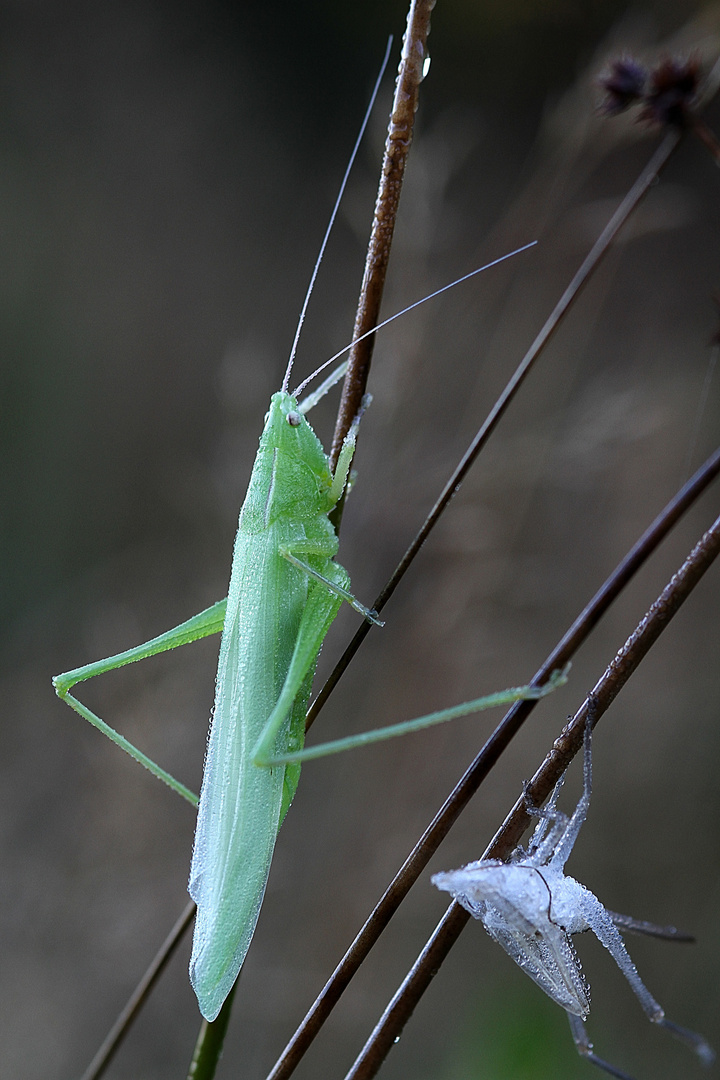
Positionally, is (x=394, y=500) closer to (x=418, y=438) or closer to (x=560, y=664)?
(x=418, y=438)

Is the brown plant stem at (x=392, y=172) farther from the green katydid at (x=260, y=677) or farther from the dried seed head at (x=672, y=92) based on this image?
the dried seed head at (x=672, y=92)

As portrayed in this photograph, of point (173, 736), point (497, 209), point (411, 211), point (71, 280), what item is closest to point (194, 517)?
point (173, 736)

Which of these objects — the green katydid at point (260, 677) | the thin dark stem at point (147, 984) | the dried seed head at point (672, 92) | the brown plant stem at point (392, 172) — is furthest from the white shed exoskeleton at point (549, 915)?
the dried seed head at point (672, 92)

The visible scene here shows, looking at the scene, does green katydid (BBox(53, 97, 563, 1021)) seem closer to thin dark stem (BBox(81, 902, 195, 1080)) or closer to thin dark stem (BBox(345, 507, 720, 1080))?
thin dark stem (BBox(81, 902, 195, 1080))

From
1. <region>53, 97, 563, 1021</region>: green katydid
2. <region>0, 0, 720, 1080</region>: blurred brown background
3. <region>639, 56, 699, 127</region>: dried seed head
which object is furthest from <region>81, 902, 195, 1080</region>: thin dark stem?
<region>639, 56, 699, 127</region>: dried seed head

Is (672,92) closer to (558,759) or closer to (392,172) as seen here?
(392,172)

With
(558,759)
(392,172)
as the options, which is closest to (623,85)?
(392,172)
